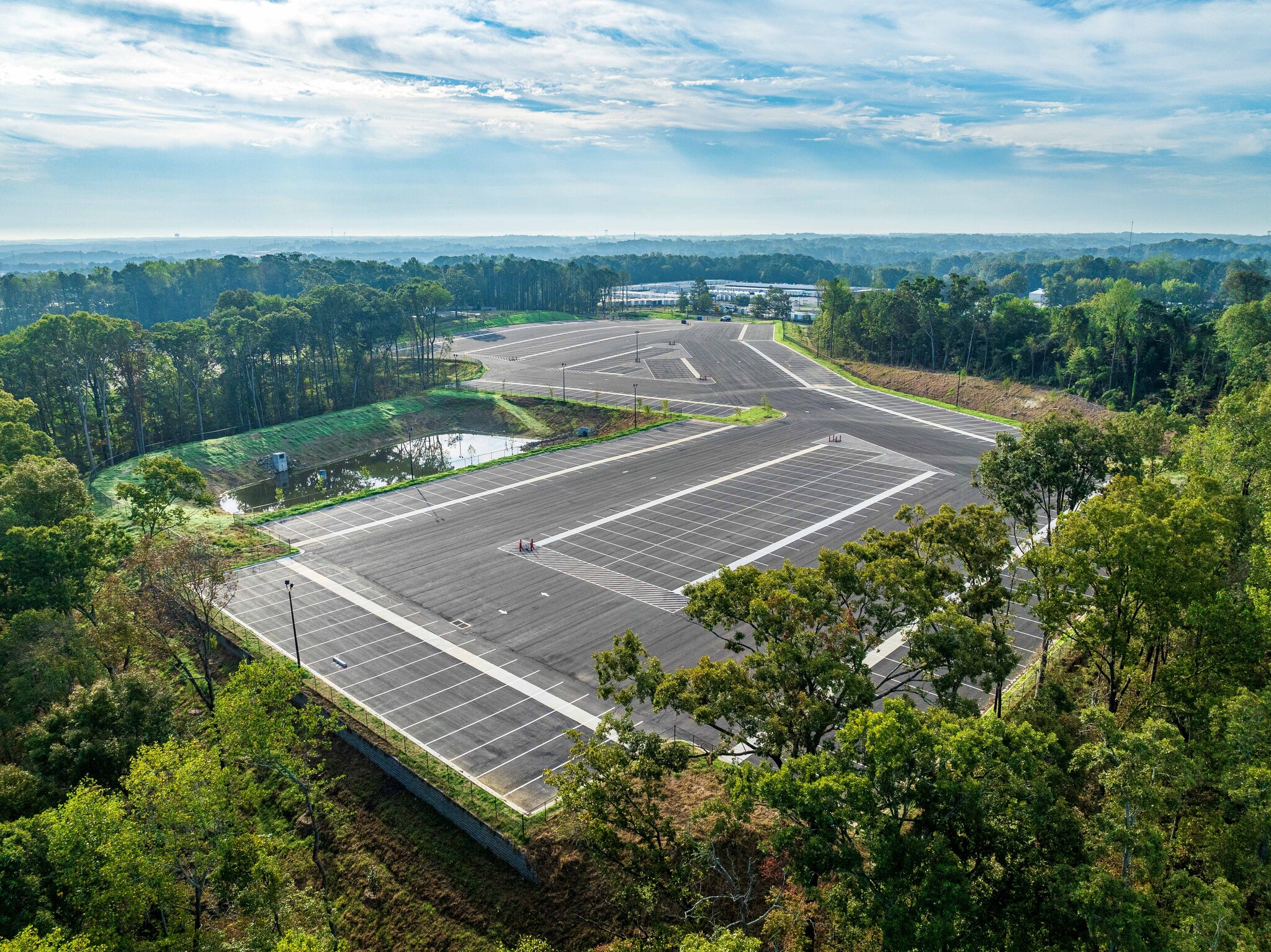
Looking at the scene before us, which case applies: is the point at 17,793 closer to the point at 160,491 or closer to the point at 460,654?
the point at 460,654

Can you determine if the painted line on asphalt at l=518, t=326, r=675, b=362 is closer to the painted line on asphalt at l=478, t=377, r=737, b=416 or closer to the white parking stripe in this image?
the painted line on asphalt at l=478, t=377, r=737, b=416

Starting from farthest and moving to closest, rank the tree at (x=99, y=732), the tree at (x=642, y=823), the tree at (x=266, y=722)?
the tree at (x=99, y=732)
the tree at (x=266, y=722)
the tree at (x=642, y=823)

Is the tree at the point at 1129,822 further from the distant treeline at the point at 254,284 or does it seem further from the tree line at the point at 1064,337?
the distant treeline at the point at 254,284

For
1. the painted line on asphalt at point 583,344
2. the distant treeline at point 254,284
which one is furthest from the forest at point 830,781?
the distant treeline at point 254,284

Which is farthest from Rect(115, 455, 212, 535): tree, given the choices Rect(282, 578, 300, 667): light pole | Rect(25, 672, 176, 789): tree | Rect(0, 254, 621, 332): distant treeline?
Rect(0, 254, 621, 332): distant treeline

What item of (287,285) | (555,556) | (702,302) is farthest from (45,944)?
(287,285)

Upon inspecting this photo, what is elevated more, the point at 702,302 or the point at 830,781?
the point at 702,302
